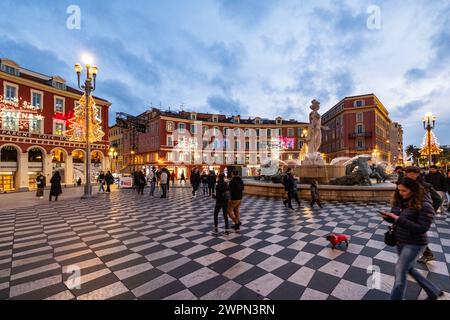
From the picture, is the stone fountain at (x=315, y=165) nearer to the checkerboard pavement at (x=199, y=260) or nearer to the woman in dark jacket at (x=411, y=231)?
the checkerboard pavement at (x=199, y=260)

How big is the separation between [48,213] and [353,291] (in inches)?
445

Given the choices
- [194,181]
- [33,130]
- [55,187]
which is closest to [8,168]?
[33,130]

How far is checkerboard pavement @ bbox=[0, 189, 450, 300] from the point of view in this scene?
3.06 metres

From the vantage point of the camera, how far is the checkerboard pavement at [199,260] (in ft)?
10.1

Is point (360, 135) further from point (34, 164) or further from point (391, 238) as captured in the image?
point (34, 164)

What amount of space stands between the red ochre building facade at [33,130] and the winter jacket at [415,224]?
2870 cm

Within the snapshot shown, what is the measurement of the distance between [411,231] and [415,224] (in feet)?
0.35

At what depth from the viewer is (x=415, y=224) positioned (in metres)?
2.36

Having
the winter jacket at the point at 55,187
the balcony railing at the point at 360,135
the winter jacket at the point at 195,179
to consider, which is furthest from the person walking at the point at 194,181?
the balcony railing at the point at 360,135

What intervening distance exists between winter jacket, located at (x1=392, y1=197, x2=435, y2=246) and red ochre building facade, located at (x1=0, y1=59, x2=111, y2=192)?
28705mm
